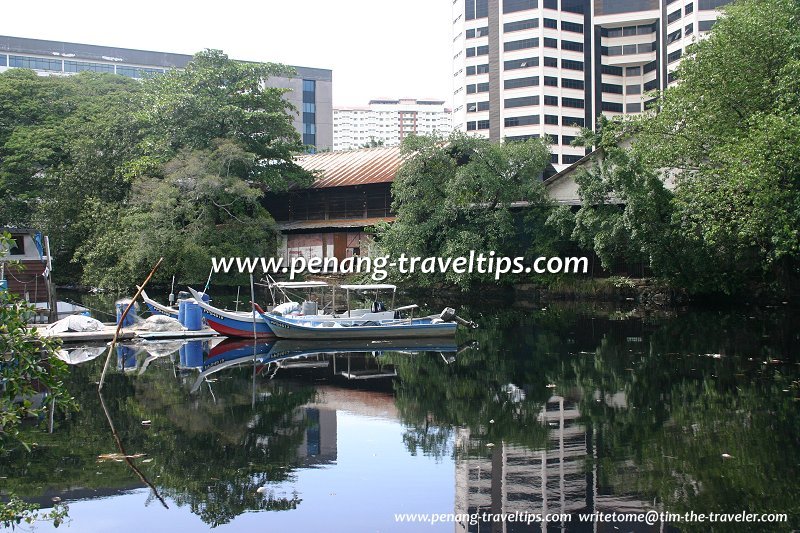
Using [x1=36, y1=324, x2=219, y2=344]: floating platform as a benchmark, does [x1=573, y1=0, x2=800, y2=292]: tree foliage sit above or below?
above

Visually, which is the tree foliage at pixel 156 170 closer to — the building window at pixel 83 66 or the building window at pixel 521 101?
the building window at pixel 521 101

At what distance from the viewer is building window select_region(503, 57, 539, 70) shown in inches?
2515

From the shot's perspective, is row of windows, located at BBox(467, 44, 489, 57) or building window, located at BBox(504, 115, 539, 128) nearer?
building window, located at BBox(504, 115, 539, 128)

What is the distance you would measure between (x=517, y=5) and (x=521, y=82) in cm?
616

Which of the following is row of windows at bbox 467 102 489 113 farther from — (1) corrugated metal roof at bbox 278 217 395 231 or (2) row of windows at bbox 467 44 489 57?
(1) corrugated metal roof at bbox 278 217 395 231

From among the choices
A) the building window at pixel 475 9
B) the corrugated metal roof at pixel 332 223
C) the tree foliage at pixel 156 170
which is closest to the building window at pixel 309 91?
the building window at pixel 475 9

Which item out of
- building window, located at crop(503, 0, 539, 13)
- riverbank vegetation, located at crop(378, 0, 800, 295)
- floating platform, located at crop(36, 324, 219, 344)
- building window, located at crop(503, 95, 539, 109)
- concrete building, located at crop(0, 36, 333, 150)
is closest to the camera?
floating platform, located at crop(36, 324, 219, 344)

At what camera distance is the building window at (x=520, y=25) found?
63.7 meters

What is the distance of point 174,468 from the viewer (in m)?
9.03

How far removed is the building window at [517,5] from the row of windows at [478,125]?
9.12 meters

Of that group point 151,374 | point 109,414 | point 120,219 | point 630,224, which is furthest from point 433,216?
point 109,414

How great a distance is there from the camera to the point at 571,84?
6500cm

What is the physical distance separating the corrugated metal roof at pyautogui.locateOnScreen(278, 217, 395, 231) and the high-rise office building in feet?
90.9

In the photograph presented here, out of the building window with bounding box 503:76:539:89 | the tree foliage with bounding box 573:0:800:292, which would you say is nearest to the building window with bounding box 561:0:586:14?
the building window with bounding box 503:76:539:89
